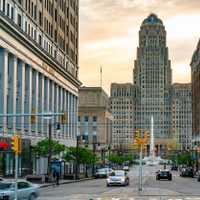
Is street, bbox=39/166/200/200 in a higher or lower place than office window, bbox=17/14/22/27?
lower

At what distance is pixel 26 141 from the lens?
7950cm

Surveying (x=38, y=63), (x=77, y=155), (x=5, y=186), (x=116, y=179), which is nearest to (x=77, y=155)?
(x=77, y=155)

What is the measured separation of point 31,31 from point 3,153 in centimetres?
2034

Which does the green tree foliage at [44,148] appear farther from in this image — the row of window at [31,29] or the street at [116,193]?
the street at [116,193]

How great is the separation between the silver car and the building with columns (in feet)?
110

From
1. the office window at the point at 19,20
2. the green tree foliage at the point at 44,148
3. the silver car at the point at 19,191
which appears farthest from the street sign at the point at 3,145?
the silver car at the point at 19,191

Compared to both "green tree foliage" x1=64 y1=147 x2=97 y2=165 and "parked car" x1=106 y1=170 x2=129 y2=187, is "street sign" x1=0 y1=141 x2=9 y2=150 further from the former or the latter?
"green tree foliage" x1=64 y1=147 x2=97 y2=165

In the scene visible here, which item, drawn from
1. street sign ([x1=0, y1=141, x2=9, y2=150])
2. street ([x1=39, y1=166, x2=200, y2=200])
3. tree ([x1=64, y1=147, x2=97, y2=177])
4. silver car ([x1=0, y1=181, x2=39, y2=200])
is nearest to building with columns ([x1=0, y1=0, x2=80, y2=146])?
street sign ([x1=0, y1=141, x2=9, y2=150])

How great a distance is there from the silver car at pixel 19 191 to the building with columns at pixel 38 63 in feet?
110

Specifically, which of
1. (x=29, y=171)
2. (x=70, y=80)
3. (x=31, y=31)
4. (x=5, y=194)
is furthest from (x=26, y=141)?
(x=5, y=194)

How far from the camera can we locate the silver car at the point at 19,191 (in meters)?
32.8

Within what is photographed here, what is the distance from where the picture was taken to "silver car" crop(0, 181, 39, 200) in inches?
1293

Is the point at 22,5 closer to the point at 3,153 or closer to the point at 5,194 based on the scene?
the point at 3,153

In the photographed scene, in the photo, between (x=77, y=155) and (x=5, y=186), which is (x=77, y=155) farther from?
(x=5, y=186)
